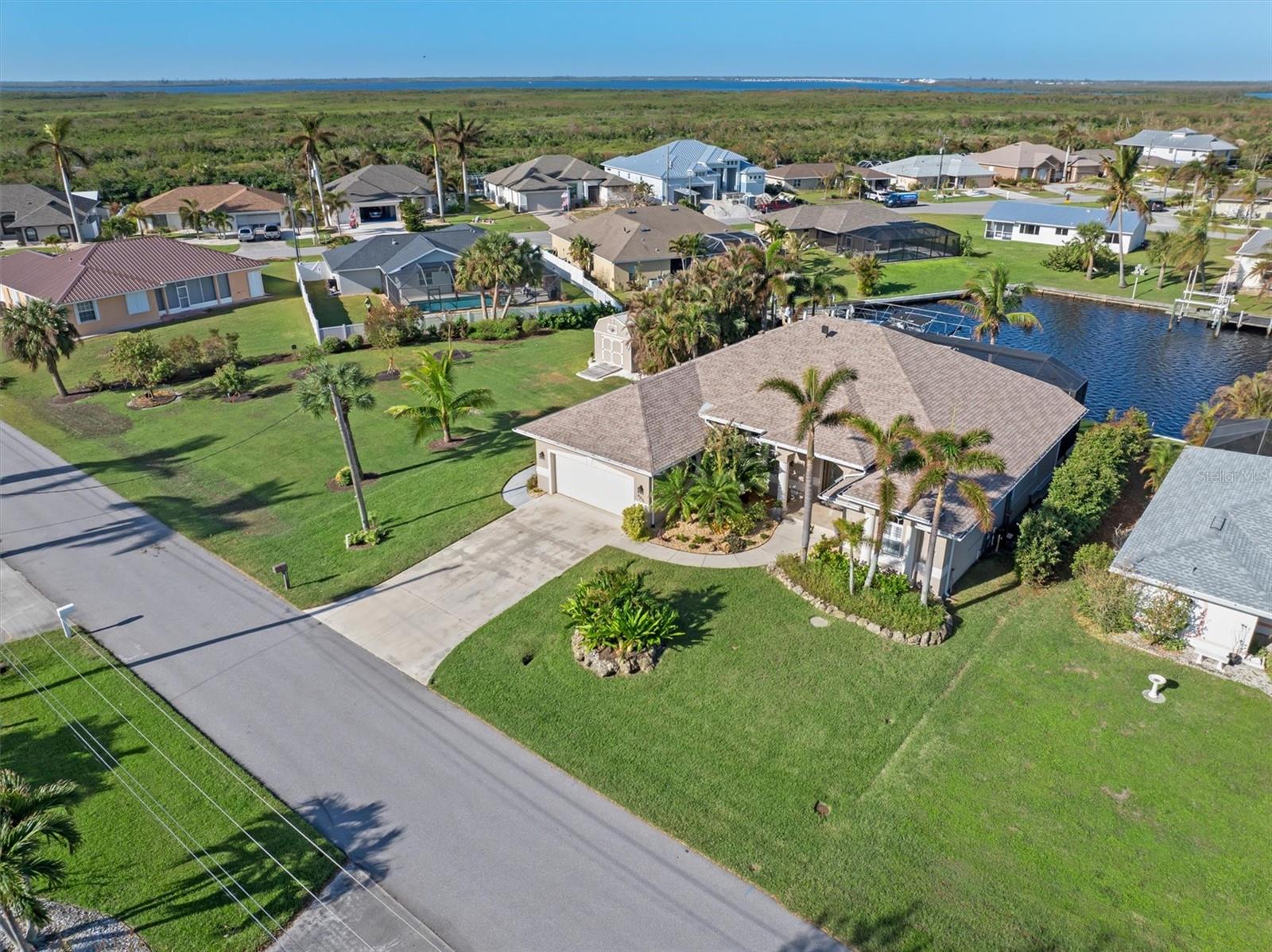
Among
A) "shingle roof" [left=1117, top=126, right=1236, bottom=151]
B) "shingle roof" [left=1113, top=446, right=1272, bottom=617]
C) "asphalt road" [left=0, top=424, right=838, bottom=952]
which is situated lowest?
"asphalt road" [left=0, top=424, right=838, bottom=952]

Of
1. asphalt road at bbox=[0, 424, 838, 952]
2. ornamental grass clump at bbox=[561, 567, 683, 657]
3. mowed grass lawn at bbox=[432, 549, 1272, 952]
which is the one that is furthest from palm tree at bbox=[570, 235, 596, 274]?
ornamental grass clump at bbox=[561, 567, 683, 657]

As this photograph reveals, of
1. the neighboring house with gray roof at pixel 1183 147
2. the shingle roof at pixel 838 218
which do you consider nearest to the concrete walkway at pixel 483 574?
the shingle roof at pixel 838 218

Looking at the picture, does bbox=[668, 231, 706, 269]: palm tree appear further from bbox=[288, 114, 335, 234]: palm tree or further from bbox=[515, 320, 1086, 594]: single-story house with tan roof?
bbox=[288, 114, 335, 234]: palm tree

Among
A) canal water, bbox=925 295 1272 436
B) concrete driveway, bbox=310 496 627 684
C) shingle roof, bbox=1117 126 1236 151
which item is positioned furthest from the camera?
shingle roof, bbox=1117 126 1236 151

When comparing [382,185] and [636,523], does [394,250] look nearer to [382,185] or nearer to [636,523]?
[382,185]

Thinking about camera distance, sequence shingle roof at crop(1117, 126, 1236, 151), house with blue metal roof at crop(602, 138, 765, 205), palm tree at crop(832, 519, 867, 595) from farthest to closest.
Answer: shingle roof at crop(1117, 126, 1236, 151) < house with blue metal roof at crop(602, 138, 765, 205) < palm tree at crop(832, 519, 867, 595)

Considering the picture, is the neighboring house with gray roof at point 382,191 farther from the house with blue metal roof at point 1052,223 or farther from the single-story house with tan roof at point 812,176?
the house with blue metal roof at point 1052,223
